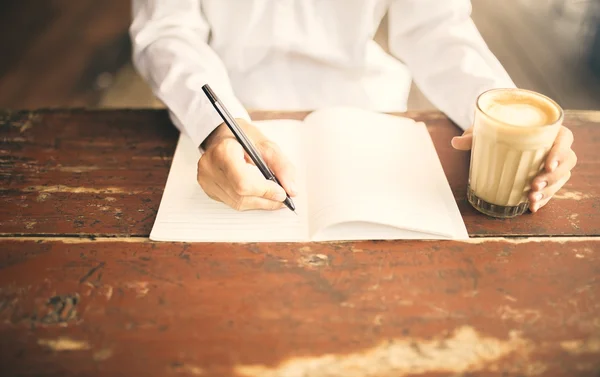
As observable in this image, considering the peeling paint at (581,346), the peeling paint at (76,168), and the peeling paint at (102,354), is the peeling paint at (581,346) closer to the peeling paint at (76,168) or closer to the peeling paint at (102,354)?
the peeling paint at (102,354)

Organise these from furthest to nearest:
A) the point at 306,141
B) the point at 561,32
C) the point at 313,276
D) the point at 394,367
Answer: the point at 561,32 < the point at 306,141 < the point at 313,276 < the point at 394,367

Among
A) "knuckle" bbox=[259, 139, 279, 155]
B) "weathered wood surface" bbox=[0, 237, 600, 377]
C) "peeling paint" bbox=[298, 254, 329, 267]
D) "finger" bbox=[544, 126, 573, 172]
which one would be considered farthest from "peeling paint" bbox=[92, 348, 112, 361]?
"finger" bbox=[544, 126, 573, 172]

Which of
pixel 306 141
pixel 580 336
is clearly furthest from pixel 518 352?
pixel 306 141

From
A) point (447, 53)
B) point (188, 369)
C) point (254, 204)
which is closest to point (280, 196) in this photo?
point (254, 204)

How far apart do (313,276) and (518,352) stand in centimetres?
26

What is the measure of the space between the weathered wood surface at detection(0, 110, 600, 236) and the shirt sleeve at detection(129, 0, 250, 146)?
0.06m

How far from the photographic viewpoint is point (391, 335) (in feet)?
2.07

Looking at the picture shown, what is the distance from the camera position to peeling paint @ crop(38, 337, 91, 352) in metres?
0.62

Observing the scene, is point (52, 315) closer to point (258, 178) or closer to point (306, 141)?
point (258, 178)

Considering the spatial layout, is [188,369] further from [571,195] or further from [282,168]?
[571,195]

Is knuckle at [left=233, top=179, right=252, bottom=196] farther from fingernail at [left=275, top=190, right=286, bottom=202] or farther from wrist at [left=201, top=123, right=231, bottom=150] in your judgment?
wrist at [left=201, top=123, right=231, bottom=150]

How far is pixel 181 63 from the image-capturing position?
1.02 metres

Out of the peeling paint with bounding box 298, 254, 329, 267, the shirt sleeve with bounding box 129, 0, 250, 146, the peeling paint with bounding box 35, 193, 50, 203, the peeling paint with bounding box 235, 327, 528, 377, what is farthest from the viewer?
the shirt sleeve with bounding box 129, 0, 250, 146

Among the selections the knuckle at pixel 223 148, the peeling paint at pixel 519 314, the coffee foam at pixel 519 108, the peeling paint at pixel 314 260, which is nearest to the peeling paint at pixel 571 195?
the coffee foam at pixel 519 108
